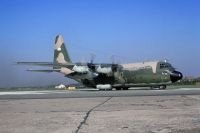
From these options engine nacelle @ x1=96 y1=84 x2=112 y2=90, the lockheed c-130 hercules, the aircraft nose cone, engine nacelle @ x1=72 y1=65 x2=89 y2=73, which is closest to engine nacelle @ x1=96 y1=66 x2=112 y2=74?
the lockheed c-130 hercules

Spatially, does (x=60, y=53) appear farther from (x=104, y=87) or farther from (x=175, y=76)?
(x=175, y=76)

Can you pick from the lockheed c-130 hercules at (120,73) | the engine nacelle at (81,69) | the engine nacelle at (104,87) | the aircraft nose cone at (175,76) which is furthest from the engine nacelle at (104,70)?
the aircraft nose cone at (175,76)

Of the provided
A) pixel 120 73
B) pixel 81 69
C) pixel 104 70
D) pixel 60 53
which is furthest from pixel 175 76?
pixel 60 53

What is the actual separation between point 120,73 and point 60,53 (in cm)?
1332

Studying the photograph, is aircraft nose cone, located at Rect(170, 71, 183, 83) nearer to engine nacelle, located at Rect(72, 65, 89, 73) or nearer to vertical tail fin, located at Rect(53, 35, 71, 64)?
engine nacelle, located at Rect(72, 65, 89, 73)

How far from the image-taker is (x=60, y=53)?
2539 inches

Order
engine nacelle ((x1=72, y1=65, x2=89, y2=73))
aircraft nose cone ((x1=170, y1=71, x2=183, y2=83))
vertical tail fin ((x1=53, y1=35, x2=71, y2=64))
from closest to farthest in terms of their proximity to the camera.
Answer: aircraft nose cone ((x1=170, y1=71, x2=183, y2=83)) → engine nacelle ((x1=72, y1=65, x2=89, y2=73)) → vertical tail fin ((x1=53, y1=35, x2=71, y2=64))

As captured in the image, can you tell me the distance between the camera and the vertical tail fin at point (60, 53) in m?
A: 64.2

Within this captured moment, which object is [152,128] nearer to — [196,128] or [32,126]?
[196,128]

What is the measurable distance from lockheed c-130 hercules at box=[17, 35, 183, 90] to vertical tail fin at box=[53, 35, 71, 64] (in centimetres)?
308

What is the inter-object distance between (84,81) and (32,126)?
46455 mm

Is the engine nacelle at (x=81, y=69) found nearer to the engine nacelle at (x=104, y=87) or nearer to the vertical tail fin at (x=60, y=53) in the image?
the engine nacelle at (x=104, y=87)

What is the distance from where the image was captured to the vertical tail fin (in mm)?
64213

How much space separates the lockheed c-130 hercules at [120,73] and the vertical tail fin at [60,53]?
3078mm
